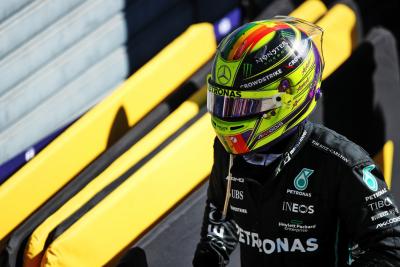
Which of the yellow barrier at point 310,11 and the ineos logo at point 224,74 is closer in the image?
the ineos logo at point 224,74

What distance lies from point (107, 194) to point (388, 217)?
5.66 feet

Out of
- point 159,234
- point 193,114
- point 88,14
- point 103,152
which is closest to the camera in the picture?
point 159,234

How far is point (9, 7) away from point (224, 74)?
2.26 meters

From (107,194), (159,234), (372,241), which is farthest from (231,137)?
(107,194)

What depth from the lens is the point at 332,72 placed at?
4.32m

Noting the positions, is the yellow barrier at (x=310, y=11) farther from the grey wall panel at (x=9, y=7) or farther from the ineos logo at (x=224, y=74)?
the ineos logo at (x=224, y=74)

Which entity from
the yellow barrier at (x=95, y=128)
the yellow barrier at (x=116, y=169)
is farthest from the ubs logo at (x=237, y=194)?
the yellow barrier at (x=95, y=128)

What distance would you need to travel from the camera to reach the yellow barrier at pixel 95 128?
4.37m

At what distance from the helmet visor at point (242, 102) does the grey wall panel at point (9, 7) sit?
222cm

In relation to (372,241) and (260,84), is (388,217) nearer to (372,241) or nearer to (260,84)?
(372,241)

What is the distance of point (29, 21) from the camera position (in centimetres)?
469

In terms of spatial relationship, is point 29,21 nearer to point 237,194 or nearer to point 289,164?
point 237,194

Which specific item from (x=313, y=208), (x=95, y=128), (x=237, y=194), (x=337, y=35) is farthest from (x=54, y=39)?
(x=313, y=208)

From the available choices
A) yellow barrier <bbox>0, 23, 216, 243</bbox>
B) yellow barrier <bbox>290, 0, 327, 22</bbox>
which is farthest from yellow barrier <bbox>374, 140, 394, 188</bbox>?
yellow barrier <bbox>0, 23, 216, 243</bbox>
